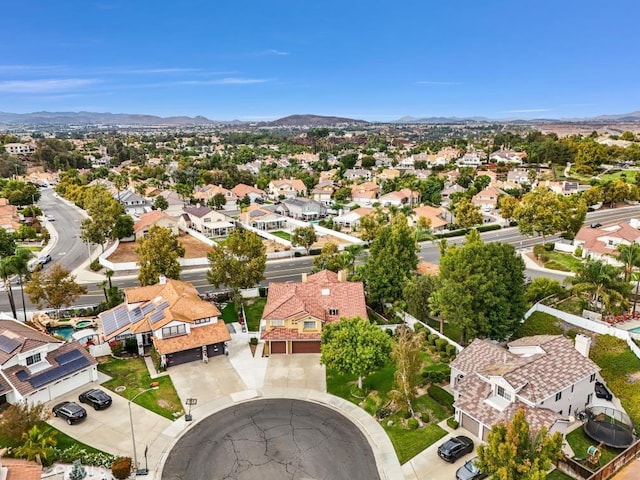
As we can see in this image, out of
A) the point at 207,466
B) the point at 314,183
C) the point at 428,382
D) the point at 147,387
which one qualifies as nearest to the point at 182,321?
the point at 147,387

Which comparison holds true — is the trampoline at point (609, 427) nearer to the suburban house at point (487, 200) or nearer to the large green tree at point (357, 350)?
the large green tree at point (357, 350)

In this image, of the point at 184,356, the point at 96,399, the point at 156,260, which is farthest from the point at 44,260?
the point at 96,399

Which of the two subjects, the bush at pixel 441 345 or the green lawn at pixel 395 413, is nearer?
the green lawn at pixel 395 413

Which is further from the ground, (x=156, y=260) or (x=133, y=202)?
(x=156, y=260)

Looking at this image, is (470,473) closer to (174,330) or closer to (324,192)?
(174,330)

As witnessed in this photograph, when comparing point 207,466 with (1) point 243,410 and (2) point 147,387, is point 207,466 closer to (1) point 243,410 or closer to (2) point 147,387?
(1) point 243,410

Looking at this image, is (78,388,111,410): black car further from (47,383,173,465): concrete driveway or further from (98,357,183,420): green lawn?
(98,357,183,420): green lawn

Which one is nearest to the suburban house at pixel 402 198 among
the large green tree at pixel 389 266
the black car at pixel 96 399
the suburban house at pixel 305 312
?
the large green tree at pixel 389 266
